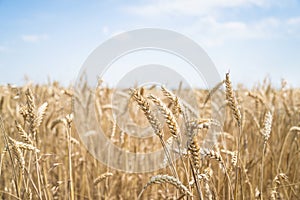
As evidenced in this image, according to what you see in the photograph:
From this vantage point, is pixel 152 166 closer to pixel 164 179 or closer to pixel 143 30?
pixel 143 30

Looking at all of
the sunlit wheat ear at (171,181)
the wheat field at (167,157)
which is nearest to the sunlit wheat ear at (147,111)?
the wheat field at (167,157)

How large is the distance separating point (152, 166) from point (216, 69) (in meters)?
0.89

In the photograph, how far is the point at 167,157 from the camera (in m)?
0.81

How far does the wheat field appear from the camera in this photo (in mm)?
818

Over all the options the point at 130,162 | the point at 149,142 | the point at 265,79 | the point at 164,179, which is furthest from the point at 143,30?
the point at 265,79

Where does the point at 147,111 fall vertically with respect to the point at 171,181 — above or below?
above

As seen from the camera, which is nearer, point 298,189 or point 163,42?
point 298,189

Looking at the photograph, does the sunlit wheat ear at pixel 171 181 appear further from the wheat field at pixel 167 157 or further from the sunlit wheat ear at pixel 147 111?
the sunlit wheat ear at pixel 147 111

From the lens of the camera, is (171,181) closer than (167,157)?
Yes

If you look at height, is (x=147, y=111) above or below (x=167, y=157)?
above

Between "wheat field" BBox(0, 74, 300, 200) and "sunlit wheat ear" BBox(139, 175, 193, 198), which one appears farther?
"wheat field" BBox(0, 74, 300, 200)

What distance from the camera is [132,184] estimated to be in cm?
198

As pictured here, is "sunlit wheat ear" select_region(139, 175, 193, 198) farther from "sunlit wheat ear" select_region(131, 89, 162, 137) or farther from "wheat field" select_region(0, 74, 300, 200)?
"sunlit wheat ear" select_region(131, 89, 162, 137)

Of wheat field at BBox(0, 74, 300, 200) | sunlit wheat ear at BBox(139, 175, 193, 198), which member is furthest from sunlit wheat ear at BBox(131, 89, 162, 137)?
sunlit wheat ear at BBox(139, 175, 193, 198)
